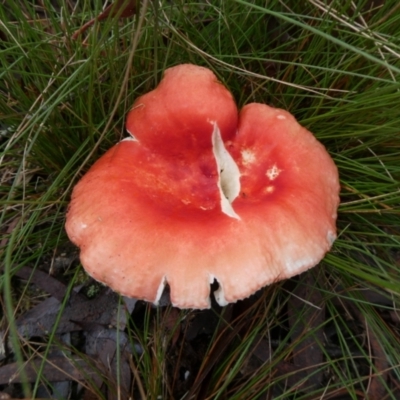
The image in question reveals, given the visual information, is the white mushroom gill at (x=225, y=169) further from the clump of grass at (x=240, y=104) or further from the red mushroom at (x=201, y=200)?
the clump of grass at (x=240, y=104)

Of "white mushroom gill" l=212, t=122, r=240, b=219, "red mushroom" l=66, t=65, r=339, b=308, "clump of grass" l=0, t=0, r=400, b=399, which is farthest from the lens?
"clump of grass" l=0, t=0, r=400, b=399

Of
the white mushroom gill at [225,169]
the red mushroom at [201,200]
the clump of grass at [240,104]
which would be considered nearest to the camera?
the red mushroom at [201,200]

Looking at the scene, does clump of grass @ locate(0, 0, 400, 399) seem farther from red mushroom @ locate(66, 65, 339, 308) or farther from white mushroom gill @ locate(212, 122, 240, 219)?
white mushroom gill @ locate(212, 122, 240, 219)

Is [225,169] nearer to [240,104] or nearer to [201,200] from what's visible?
[201,200]

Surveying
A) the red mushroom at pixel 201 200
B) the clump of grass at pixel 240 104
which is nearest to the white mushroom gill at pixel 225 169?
the red mushroom at pixel 201 200

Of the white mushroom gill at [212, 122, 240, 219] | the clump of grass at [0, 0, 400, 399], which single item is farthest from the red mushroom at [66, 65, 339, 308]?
the clump of grass at [0, 0, 400, 399]

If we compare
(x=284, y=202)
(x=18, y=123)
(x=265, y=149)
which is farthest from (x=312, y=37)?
(x=18, y=123)

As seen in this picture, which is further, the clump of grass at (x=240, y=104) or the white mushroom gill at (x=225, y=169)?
the clump of grass at (x=240, y=104)

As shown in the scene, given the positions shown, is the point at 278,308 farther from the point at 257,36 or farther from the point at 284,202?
the point at 257,36
